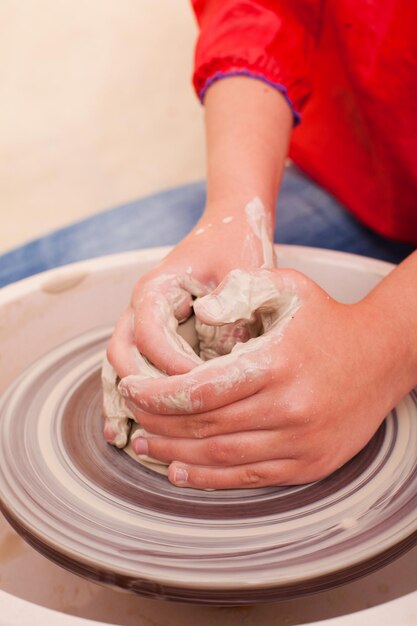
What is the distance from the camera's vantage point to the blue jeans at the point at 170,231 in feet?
4.52

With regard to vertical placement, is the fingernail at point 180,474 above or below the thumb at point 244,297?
below

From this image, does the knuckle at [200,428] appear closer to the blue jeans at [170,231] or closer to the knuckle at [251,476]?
the knuckle at [251,476]

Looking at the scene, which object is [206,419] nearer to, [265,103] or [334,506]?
[334,506]

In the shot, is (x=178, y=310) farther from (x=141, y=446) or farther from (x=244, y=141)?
(x=244, y=141)

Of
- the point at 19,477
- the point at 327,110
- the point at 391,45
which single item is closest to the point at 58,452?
the point at 19,477

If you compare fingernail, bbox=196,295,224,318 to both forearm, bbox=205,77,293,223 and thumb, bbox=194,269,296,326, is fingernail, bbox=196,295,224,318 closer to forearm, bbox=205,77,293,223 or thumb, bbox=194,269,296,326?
thumb, bbox=194,269,296,326

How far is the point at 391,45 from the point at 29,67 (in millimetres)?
2039

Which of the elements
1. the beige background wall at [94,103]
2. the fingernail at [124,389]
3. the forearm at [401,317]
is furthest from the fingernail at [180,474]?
the beige background wall at [94,103]

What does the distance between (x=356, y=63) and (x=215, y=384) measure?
779 millimetres

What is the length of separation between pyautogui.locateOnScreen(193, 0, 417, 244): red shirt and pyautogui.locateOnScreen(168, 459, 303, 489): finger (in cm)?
70

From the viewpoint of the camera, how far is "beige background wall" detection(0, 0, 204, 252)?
2873 millimetres

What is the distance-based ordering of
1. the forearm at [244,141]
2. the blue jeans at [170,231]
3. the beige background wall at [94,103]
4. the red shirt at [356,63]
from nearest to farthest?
the forearm at [244,141] → the red shirt at [356,63] → the blue jeans at [170,231] → the beige background wall at [94,103]

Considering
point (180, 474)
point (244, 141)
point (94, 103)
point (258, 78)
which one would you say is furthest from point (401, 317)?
point (94, 103)

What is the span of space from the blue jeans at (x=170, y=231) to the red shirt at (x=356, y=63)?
0.18ft
